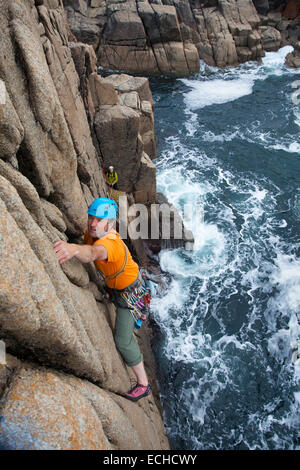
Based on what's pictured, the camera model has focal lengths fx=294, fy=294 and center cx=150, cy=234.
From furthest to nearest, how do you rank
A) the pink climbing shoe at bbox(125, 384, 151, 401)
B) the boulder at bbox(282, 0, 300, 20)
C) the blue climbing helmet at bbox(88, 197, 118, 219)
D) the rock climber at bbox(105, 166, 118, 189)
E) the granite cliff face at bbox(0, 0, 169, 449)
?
the boulder at bbox(282, 0, 300, 20)
the rock climber at bbox(105, 166, 118, 189)
the pink climbing shoe at bbox(125, 384, 151, 401)
the blue climbing helmet at bbox(88, 197, 118, 219)
the granite cliff face at bbox(0, 0, 169, 449)

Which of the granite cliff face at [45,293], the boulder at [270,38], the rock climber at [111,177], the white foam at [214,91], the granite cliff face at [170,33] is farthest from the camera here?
the boulder at [270,38]

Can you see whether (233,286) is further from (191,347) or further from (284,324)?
(191,347)

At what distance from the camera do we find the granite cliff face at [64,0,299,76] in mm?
37250

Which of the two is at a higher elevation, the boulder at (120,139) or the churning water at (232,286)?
the boulder at (120,139)

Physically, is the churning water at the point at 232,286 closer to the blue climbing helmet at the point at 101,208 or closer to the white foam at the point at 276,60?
the blue climbing helmet at the point at 101,208

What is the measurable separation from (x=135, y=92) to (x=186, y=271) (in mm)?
11233

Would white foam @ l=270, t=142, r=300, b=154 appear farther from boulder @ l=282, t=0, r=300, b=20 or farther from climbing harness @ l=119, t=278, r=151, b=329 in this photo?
boulder @ l=282, t=0, r=300, b=20

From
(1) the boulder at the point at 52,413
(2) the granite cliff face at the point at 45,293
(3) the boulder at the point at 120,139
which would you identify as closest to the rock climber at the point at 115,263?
(2) the granite cliff face at the point at 45,293

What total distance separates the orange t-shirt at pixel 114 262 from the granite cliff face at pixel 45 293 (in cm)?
52

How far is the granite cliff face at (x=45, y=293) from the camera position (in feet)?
11.6

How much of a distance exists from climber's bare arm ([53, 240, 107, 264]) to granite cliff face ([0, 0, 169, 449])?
203mm

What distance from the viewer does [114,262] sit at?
606cm

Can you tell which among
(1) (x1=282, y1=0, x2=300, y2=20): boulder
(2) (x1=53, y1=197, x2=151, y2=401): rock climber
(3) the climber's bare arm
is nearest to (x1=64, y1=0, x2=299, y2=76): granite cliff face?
(1) (x1=282, y1=0, x2=300, y2=20): boulder

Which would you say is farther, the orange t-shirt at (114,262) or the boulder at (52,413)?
the orange t-shirt at (114,262)
